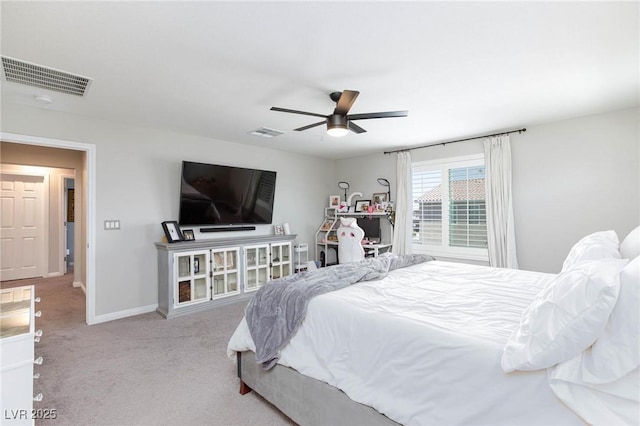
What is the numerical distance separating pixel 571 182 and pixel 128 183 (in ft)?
18.2

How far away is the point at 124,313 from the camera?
389 centimetres

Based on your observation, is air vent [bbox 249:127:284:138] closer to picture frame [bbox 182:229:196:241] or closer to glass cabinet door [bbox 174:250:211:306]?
picture frame [bbox 182:229:196:241]

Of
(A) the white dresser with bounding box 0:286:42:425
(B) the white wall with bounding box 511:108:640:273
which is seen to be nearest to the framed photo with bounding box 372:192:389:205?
(B) the white wall with bounding box 511:108:640:273

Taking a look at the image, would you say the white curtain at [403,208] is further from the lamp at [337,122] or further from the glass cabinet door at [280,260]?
the lamp at [337,122]

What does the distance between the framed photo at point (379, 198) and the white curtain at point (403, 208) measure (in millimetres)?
334

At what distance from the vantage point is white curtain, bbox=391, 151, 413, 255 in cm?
520

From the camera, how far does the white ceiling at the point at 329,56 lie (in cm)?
179

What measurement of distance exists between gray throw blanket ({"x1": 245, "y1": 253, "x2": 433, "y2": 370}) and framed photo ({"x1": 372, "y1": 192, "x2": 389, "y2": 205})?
3.37 m

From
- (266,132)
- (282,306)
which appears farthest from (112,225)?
(282,306)

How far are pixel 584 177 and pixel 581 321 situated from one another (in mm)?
3567

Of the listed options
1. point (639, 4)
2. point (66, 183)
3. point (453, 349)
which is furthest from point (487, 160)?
point (66, 183)

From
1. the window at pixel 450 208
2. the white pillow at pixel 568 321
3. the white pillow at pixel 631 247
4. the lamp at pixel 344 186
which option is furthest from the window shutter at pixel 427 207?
the white pillow at pixel 568 321

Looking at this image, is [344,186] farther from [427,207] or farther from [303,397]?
[303,397]

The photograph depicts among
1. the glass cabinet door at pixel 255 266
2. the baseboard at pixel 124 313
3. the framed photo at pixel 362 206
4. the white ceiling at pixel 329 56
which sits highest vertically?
the white ceiling at pixel 329 56
